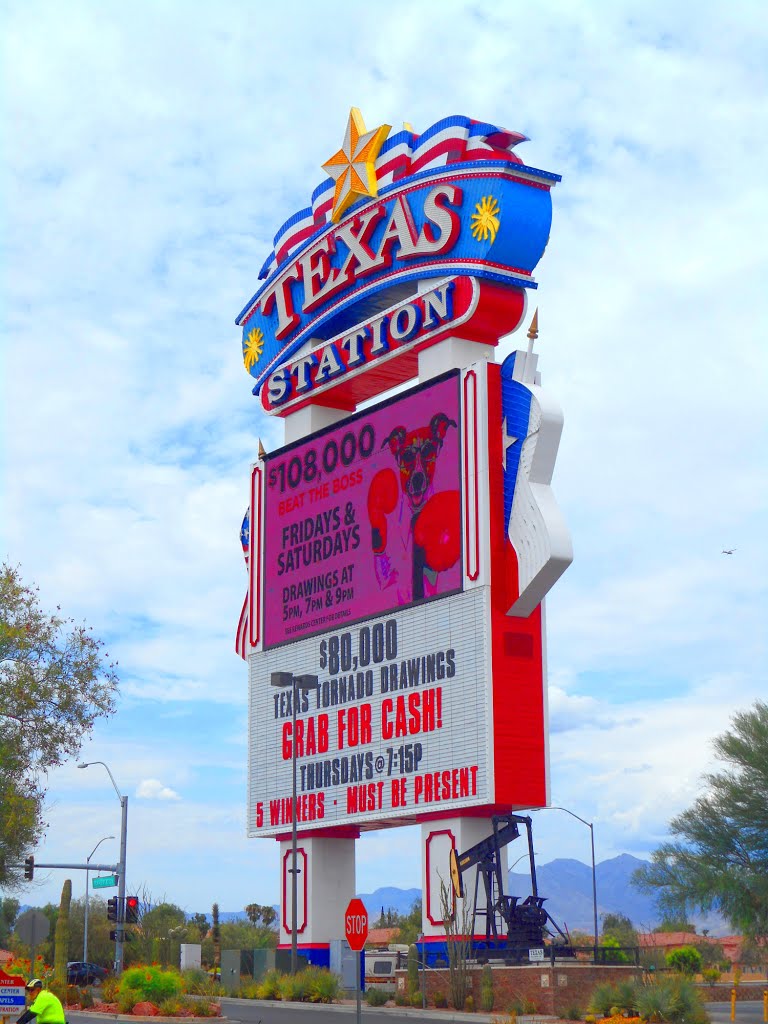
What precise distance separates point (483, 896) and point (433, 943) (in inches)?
82.1

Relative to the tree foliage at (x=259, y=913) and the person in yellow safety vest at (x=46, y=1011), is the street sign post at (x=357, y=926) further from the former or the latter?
the tree foliage at (x=259, y=913)

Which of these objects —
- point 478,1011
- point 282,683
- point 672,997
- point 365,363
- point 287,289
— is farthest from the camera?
point 287,289

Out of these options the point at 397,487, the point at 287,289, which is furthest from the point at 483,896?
the point at 287,289

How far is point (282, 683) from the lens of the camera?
4431 cm

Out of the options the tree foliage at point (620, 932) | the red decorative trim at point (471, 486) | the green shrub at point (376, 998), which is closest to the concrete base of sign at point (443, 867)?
the green shrub at point (376, 998)

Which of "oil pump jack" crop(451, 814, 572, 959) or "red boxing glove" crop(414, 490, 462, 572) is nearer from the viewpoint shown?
"oil pump jack" crop(451, 814, 572, 959)

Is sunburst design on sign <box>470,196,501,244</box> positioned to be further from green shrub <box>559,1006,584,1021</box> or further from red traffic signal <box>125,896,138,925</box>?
red traffic signal <box>125,896,138,925</box>

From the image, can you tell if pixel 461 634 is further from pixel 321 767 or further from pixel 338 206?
pixel 338 206

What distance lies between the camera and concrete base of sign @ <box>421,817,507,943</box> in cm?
4131

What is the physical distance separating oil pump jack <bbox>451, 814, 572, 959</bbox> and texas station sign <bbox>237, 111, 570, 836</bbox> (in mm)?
1165

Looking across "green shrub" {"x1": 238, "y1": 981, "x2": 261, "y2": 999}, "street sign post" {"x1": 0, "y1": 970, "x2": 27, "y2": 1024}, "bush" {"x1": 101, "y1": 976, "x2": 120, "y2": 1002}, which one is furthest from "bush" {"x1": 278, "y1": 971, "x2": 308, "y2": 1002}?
"street sign post" {"x1": 0, "y1": 970, "x2": 27, "y2": 1024}

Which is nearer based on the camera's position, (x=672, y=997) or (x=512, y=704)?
(x=672, y=997)

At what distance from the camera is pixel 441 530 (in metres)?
42.8

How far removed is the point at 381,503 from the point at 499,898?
12.5 m
